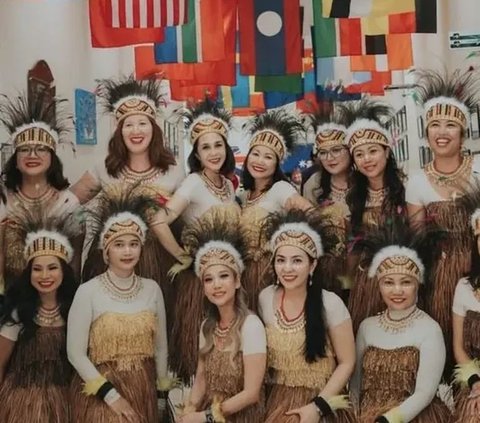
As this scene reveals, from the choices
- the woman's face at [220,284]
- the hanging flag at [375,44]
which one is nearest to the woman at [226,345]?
the woman's face at [220,284]

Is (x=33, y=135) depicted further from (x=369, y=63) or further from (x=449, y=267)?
(x=449, y=267)

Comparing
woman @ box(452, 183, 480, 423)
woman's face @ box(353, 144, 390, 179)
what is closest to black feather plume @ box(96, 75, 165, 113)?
woman's face @ box(353, 144, 390, 179)

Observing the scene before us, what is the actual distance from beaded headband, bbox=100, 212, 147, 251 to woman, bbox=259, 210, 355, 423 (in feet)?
1.44

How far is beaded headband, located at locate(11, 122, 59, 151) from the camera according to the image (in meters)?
3.10

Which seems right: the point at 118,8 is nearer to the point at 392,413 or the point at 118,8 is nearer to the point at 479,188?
the point at 479,188

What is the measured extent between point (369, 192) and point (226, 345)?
2.39 ft

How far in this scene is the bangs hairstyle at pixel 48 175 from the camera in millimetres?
3137

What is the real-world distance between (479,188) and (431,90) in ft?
1.27

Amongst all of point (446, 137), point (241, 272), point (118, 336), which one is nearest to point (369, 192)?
point (446, 137)

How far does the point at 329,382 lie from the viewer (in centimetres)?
279

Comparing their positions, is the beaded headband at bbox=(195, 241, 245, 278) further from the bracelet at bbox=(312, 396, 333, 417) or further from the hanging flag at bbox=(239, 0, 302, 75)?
the hanging flag at bbox=(239, 0, 302, 75)

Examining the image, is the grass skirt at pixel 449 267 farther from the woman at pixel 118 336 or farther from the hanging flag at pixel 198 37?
the hanging flag at pixel 198 37

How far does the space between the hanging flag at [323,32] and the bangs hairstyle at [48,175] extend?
1033 mm

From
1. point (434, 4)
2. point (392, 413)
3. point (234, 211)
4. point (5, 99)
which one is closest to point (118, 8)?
point (5, 99)
